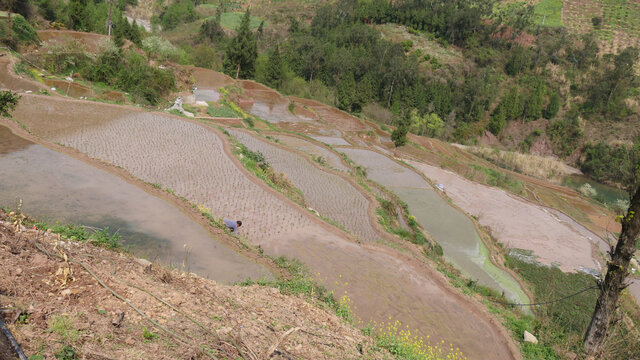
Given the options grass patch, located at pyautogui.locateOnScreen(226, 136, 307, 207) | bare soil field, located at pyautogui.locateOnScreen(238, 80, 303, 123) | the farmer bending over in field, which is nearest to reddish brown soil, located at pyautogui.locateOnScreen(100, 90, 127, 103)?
grass patch, located at pyautogui.locateOnScreen(226, 136, 307, 207)

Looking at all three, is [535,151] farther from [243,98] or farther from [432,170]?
[243,98]

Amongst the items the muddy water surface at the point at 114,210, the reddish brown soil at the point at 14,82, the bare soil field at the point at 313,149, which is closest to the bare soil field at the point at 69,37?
the reddish brown soil at the point at 14,82

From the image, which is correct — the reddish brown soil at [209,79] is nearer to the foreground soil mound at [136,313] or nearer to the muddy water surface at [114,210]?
the muddy water surface at [114,210]

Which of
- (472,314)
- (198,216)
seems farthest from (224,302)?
(472,314)

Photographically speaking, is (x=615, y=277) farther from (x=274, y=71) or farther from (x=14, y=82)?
(x=274, y=71)

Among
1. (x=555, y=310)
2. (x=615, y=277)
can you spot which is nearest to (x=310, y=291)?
(x=615, y=277)

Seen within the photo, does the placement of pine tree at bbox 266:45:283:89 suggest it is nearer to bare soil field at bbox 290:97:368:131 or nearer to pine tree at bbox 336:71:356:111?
bare soil field at bbox 290:97:368:131
